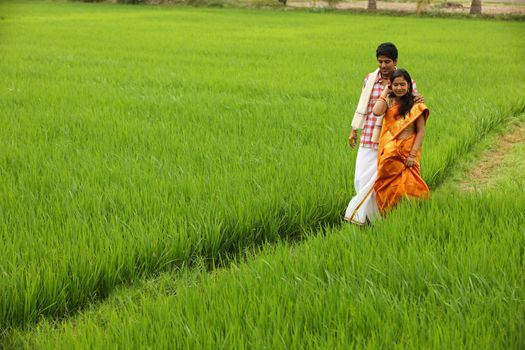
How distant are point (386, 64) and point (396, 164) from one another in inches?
20.3

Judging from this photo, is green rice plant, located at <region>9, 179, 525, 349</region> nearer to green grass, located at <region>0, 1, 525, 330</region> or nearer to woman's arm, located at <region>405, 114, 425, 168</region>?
green grass, located at <region>0, 1, 525, 330</region>

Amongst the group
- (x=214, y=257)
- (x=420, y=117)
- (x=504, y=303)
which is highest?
(x=420, y=117)

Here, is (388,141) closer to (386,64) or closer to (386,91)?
(386,91)

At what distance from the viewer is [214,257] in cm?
287

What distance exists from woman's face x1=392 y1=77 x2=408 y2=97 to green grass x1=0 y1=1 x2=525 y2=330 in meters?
0.76

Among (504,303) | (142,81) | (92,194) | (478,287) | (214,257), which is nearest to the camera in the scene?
(504,303)


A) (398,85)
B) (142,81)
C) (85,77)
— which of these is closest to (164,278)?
(398,85)

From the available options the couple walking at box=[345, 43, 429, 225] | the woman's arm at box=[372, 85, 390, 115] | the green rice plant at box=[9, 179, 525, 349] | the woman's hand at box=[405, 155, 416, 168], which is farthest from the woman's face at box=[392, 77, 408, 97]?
the green rice plant at box=[9, 179, 525, 349]

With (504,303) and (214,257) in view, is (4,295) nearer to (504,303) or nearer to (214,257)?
(214,257)

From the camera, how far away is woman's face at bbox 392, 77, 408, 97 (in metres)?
3.00

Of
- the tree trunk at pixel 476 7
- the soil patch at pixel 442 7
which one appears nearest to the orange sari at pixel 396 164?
the soil patch at pixel 442 7

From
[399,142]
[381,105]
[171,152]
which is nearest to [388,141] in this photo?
[399,142]

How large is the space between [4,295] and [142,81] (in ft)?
19.5

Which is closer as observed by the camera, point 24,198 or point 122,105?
point 24,198
